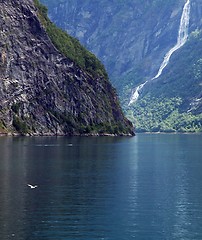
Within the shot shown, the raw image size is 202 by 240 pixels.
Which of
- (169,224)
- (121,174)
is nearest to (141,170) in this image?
(121,174)

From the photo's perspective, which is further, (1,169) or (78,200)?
(1,169)

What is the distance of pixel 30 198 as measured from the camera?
86.9 metres

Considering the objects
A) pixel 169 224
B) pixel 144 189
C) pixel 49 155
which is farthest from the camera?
pixel 49 155

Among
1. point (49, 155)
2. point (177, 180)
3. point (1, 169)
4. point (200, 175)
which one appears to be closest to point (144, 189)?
point (177, 180)

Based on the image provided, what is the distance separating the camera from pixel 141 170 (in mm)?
123750

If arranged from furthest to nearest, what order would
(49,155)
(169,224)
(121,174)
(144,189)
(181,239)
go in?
(49,155)
(121,174)
(144,189)
(169,224)
(181,239)

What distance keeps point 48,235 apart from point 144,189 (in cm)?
3074

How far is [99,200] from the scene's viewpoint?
3420 inches

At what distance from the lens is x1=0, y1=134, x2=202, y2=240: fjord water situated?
70688 millimetres

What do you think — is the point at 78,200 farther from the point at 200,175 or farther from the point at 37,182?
the point at 200,175

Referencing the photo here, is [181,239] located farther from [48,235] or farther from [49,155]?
[49,155]

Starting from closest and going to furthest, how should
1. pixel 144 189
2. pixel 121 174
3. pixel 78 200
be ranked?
pixel 78 200 → pixel 144 189 → pixel 121 174

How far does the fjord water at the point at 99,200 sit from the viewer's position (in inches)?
2783

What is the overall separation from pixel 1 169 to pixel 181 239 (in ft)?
176
